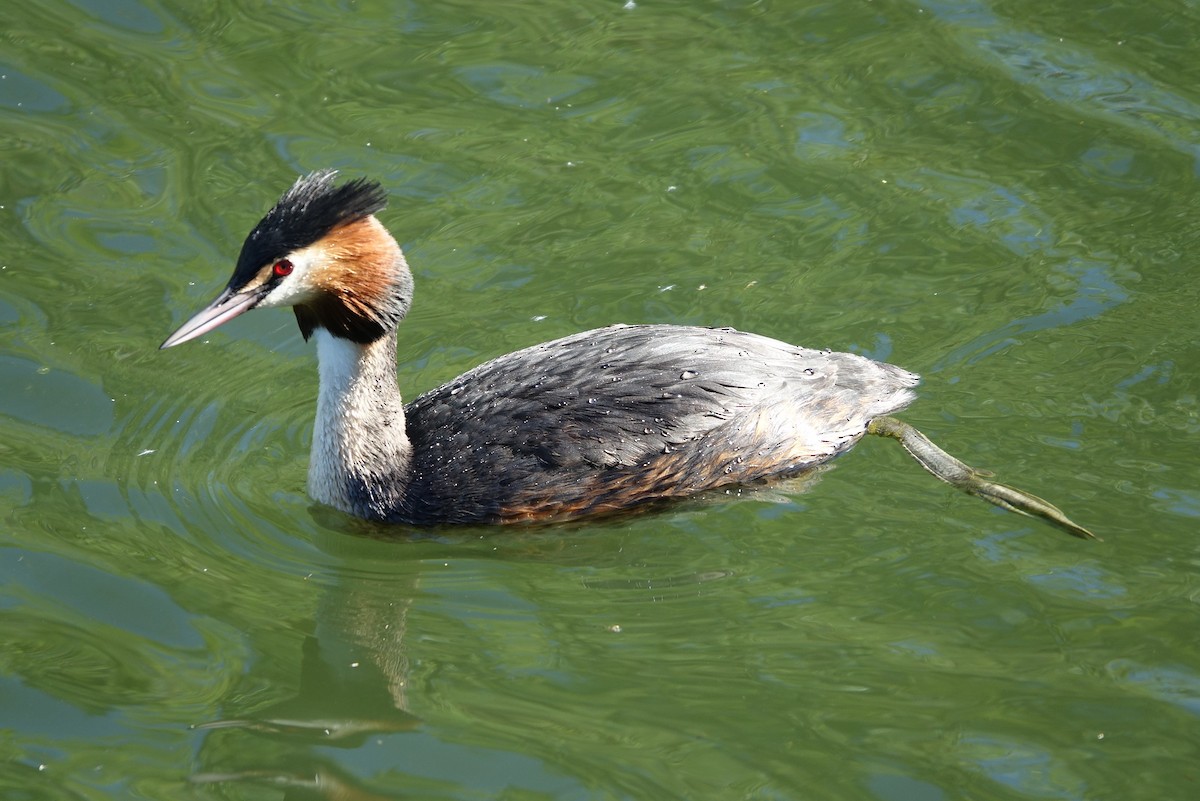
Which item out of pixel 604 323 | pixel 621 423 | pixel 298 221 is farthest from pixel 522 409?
pixel 604 323

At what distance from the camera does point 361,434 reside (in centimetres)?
636

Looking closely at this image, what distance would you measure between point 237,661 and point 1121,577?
325 cm

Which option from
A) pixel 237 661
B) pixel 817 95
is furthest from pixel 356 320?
pixel 817 95

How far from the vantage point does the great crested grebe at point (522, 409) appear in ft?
20.0

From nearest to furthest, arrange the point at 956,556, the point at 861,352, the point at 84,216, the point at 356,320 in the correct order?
the point at 956,556 → the point at 356,320 → the point at 861,352 → the point at 84,216

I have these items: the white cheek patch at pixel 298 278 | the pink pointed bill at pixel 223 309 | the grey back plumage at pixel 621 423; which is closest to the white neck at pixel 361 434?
the grey back plumage at pixel 621 423

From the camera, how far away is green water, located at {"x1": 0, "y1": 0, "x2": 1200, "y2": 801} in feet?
16.6

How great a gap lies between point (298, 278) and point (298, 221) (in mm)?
232

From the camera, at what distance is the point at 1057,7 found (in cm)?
953

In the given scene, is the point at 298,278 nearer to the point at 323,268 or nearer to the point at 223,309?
the point at 323,268

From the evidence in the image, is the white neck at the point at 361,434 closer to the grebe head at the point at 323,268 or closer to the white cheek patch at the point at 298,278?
the grebe head at the point at 323,268

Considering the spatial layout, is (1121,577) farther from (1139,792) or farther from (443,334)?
(443,334)

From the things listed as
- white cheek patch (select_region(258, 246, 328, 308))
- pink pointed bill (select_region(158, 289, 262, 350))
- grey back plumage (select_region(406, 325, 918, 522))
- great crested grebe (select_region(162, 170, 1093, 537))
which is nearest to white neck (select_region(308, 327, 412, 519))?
great crested grebe (select_region(162, 170, 1093, 537))

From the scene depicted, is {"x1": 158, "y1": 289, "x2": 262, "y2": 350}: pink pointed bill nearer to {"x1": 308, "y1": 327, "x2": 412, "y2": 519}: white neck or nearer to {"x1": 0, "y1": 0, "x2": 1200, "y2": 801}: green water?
{"x1": 308, "y1": 327, "x2": 412, "y2": 519}: white neck
